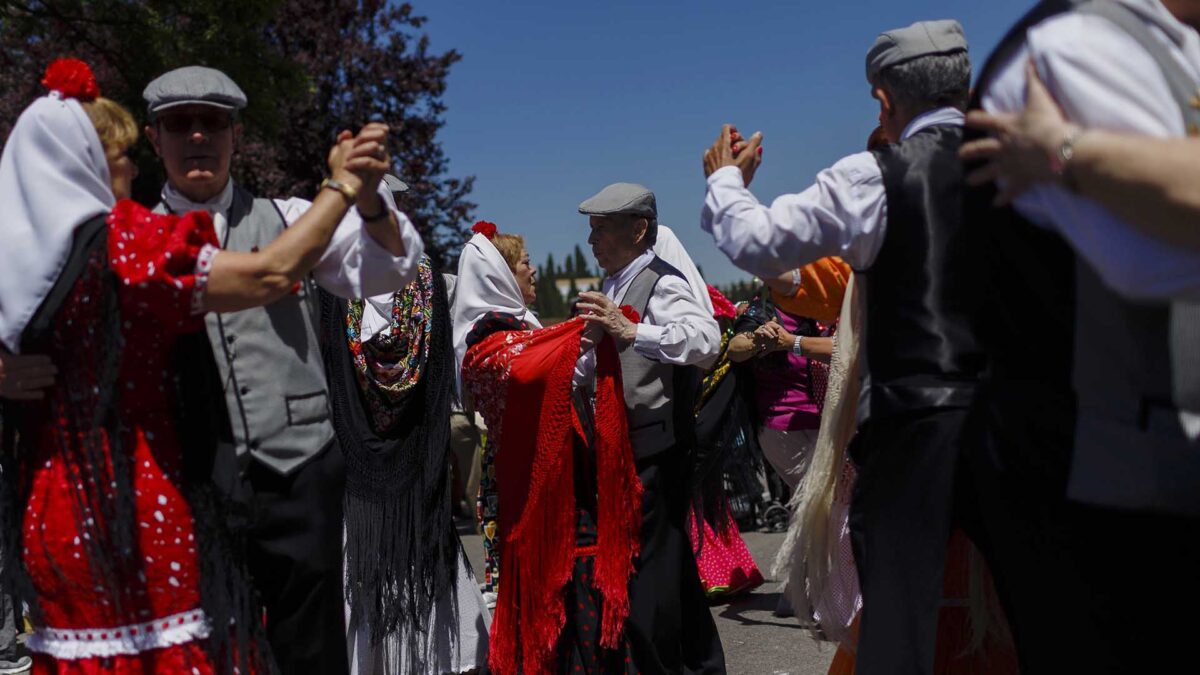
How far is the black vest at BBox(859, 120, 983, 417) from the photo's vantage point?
2.60 m

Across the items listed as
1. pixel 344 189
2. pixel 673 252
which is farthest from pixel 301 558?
pixel 673 252

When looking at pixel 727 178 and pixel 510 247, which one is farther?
pixel 510 247

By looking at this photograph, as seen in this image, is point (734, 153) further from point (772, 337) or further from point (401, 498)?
point (772, 337)

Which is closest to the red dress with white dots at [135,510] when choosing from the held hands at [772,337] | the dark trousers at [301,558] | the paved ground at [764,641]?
the dark trousers at [301,558]

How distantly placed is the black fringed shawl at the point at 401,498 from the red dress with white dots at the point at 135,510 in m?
1.93

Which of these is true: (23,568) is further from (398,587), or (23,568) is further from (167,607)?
(398,587)

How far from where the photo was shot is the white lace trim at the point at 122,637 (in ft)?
8.26

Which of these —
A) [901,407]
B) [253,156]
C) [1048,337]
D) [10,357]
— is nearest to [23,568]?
[10,357]

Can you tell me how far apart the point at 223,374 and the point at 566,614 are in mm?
1927

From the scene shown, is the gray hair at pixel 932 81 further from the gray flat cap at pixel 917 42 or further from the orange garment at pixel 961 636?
the orange garment at pixel 961 636

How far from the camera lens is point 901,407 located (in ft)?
8.71

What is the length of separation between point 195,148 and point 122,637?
122 cm

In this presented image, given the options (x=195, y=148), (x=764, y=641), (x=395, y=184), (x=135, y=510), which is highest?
(x=395, y=184)

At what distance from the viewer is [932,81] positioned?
2.86 meters
